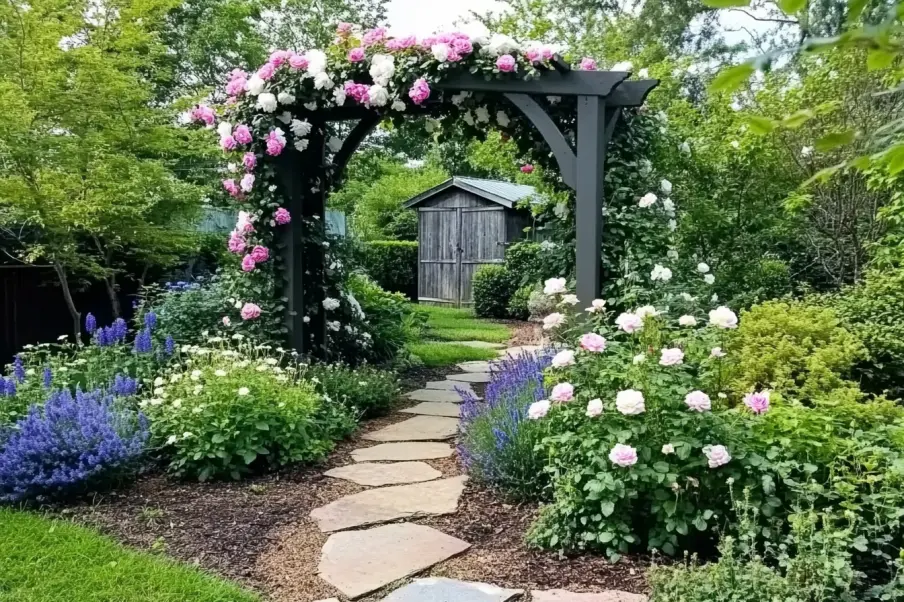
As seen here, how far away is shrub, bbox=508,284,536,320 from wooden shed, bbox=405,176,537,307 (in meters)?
1.68

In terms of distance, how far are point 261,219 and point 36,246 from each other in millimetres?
2211

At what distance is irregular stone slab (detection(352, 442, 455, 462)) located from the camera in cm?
405

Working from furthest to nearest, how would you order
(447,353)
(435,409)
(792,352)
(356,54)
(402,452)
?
(447,353), (435,409), (356,54), (402,452), (792,352)

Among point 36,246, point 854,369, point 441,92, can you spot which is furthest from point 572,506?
point 36,246

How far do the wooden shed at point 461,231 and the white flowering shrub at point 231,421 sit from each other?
9.22 m

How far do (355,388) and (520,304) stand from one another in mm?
6727

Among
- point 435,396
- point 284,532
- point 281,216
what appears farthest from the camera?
point 435,396

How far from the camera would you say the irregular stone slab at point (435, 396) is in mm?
5543

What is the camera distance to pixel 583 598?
2.34 metres

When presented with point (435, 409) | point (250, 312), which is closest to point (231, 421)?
point (250, 312)

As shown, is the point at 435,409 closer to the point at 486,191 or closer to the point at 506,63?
the point at 506,63

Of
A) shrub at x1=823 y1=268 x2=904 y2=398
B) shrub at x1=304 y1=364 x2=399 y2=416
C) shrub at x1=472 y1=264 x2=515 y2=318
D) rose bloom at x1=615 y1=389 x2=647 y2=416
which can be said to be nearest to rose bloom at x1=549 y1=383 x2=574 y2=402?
rose bloom at x1=615 y1=389 x2=647 y2=416

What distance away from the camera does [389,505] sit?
3299 mm

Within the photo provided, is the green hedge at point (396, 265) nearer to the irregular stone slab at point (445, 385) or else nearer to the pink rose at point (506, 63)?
the irregular stone slab at point (445, 385)
